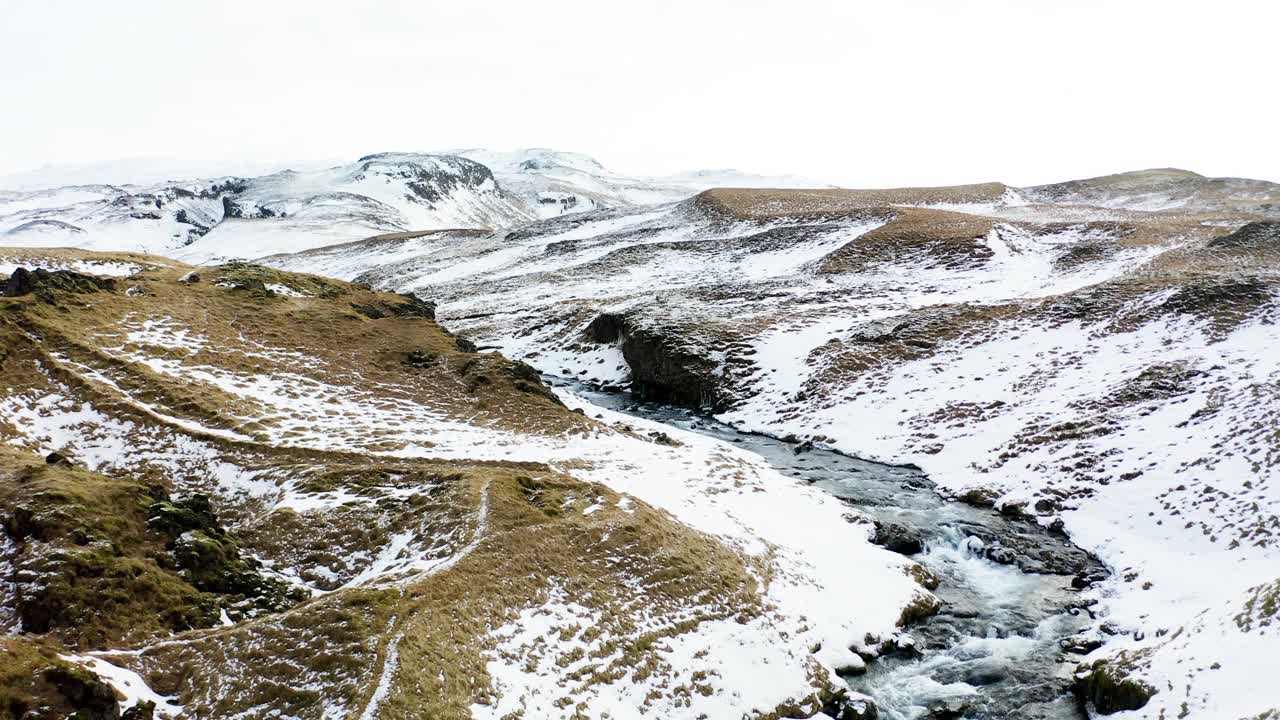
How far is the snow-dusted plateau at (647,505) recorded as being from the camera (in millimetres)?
12633

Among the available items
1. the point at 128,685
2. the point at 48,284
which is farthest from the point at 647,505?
the point at 48,284

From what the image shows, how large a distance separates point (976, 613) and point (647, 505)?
30.1 ft

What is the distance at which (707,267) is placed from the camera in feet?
230

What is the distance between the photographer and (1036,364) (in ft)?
108

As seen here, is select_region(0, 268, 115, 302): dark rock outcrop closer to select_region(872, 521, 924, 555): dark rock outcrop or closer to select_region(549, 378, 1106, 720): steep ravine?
select_region(549, 378, 1106, 720): steep ravine

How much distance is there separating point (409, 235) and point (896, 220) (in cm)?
8848

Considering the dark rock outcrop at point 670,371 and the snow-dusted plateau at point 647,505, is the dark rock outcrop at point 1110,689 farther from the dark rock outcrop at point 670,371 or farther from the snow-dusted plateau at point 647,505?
the dark rock outcrop at point 670,371

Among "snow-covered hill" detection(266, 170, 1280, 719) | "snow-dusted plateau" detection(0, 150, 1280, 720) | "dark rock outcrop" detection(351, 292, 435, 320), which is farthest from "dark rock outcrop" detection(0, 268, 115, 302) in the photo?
"snow-covered hill" detection(266, 170, 1280, 719)

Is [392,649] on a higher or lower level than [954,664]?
higher

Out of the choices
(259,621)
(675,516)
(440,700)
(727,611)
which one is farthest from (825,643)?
(259,621)

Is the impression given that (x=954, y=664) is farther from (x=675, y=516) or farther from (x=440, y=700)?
(x=440, y=700)

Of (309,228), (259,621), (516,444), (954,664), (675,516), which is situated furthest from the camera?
(309,228)

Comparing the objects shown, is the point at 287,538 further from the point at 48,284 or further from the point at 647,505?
the point at 48,284

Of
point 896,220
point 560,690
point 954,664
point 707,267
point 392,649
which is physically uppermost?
point 896,220
